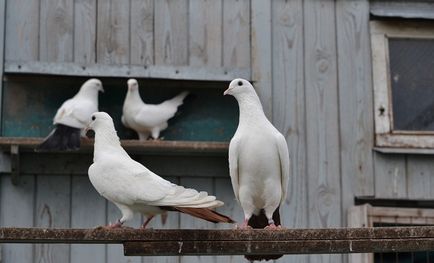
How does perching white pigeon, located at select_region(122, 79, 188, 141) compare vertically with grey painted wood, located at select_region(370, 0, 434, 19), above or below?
below

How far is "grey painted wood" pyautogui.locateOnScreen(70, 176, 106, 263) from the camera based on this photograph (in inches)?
269

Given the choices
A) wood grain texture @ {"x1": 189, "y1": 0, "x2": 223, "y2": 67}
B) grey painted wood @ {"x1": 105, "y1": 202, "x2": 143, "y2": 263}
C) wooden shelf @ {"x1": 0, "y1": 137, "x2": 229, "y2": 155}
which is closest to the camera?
wooden shelf @ {"x1": 0, "y1": 137, "x2": 229, "y2": 155}

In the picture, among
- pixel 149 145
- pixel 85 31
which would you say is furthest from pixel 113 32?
pixel 149 145

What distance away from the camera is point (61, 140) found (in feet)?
21.8

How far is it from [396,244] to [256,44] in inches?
105

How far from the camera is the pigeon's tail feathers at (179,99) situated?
719cm

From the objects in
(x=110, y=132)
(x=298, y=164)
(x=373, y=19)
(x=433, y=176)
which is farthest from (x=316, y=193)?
(x=110, y=132)

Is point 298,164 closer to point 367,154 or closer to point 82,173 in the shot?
point 367,154

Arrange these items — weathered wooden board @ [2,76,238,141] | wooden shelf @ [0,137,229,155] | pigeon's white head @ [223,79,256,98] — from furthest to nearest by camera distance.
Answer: weathered wooden board @ [2,76,238,141] < wooden shelf @ [0,137,229,155] < pigeon's white head @ [223,79,256,98]

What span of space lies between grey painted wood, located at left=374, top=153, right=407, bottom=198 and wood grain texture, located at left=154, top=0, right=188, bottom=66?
4.90 feet

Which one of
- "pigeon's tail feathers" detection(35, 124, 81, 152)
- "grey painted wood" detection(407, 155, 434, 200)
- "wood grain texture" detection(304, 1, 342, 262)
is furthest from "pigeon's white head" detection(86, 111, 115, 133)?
"grey painted wood" detection(407, 155, 434, 200)

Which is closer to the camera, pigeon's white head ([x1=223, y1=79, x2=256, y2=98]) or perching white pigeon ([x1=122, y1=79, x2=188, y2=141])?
pigeon's white head ([x1=223, y1=79, x2=256, y2=98])

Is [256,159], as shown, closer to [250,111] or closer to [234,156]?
[234,156]

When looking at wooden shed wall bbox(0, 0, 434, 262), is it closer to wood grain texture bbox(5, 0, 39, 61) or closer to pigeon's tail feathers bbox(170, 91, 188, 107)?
wood grain texture bbox(5, 0, 39, 61)
